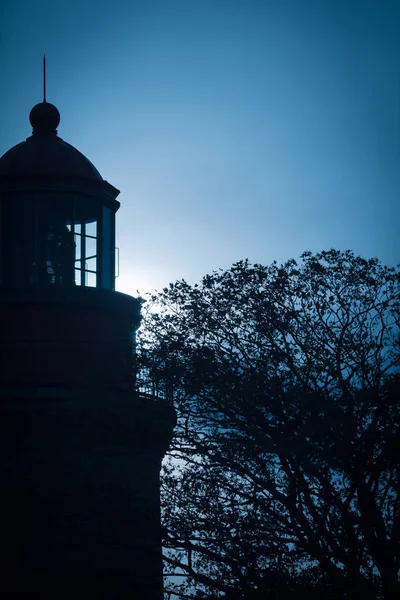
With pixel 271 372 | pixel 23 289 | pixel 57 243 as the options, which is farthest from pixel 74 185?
pixel 271 372

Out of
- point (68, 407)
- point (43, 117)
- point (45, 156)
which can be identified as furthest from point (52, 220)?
point (68, 407)

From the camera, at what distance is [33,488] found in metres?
14.5

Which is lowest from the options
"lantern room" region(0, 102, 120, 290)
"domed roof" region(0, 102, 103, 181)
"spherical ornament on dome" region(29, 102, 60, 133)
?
"lantern room" region(0, 102, 120, 290)

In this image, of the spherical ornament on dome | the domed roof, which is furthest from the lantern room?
the spherical ornament on dome

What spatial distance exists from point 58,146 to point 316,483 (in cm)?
848

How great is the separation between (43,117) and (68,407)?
6.21 meters

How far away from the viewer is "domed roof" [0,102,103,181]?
15680 mm

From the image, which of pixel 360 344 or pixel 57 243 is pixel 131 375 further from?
pixel 360 344

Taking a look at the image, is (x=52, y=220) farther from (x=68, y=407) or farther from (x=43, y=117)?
(x=68, y=407)

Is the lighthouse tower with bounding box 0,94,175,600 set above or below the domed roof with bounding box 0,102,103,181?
below

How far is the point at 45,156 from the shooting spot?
15945 millimetres

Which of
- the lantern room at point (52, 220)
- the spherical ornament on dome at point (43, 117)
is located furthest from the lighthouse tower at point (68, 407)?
the spherical ornament on dome at point (43, 117)

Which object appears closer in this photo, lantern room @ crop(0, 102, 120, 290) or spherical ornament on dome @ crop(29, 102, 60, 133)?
lantern room @ crop(0, 102, 120, 290)

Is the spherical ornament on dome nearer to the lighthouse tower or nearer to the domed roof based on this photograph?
the domed roof
